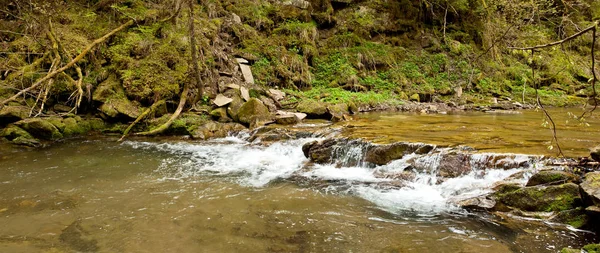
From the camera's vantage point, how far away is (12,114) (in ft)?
26.7

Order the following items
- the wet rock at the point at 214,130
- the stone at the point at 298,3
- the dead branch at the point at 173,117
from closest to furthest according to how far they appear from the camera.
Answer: the dead branch at the point at 173,117
the wet rock at the point at 214,130
the stone at the point at 298,3

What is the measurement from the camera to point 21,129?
26.0 feet

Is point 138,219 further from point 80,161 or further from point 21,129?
point 21,129

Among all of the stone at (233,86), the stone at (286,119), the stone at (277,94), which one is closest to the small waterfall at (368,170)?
the stone at (286,119)

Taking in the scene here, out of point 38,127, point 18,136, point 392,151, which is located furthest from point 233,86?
point 392,151

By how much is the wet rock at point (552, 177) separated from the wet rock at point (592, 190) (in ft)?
1.44

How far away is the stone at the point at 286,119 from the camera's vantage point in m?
9.87

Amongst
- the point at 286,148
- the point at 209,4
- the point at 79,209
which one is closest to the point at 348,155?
the point at 286,148

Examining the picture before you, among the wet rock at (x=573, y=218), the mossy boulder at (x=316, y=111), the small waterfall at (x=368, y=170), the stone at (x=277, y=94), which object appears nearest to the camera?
the wet rock at (x=573, y=218)

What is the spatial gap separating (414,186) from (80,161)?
632 centimetres

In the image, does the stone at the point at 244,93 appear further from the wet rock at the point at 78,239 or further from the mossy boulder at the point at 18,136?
the wet rock at the point at 78,239

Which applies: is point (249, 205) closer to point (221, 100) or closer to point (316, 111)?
point (221, 100)

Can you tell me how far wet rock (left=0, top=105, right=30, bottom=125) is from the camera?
8109mm

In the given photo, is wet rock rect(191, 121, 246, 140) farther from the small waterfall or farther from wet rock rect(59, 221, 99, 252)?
wet rock rect(59, 221, 99, 252)
